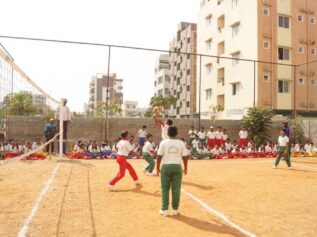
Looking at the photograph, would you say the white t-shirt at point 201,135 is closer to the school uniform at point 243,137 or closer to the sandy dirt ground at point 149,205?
the school uniform at point 243,137

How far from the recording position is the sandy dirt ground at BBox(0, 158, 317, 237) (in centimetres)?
623

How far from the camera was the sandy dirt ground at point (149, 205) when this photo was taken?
6.23m

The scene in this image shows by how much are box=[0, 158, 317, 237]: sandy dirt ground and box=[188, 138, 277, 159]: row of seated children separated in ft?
25.1

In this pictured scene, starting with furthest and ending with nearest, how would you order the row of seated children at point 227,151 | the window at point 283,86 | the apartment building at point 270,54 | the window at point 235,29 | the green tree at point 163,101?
the green tree at point 163,101, the window at point 235,29, the window at point 283,86, the apartment building at point 270,54, the row of seated children at point 227,151

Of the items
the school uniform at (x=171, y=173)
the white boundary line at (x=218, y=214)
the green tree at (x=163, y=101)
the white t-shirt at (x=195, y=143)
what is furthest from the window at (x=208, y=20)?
the school uniform at (x=171, y=173)

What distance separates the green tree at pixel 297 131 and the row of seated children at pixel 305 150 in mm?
1078

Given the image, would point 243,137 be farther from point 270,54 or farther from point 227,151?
point 270,54

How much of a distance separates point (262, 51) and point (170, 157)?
29038 mm

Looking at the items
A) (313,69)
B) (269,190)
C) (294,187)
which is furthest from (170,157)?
(313,69)

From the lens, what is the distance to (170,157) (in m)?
7.23

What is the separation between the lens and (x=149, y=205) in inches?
310

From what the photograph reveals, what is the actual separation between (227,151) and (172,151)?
14.8m

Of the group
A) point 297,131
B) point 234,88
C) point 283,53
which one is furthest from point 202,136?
point 283,53

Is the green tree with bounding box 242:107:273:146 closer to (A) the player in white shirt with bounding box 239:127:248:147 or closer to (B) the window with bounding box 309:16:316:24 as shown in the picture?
(A) the player in white shirt with bounding box 239:127:248:147
